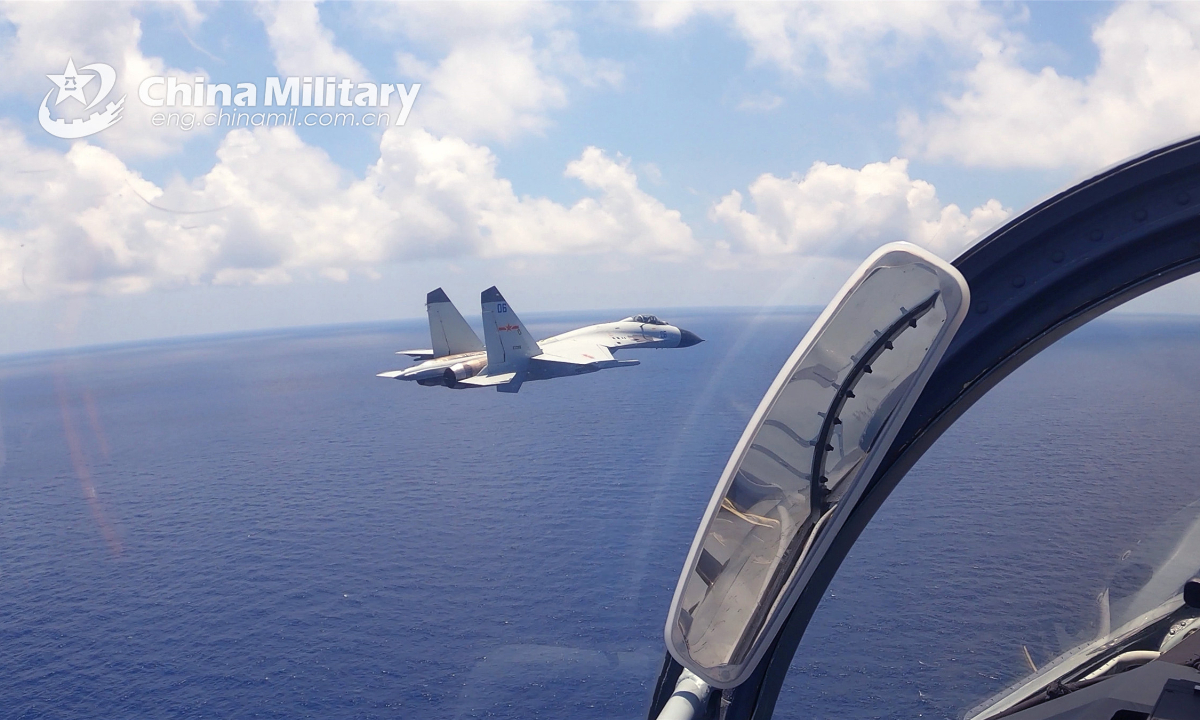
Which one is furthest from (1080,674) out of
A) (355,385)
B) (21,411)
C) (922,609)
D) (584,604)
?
(21,411)

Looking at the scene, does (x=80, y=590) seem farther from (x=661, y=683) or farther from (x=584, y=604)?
(x=661, y=683)

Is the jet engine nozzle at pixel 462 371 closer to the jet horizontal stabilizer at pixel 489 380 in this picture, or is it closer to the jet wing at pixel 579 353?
the jet horizontal stabilizer at pixel 489 380

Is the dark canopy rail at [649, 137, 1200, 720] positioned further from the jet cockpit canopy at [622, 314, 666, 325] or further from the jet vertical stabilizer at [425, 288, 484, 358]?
the jet cockpit canopy at [622, 314, 666, 325]

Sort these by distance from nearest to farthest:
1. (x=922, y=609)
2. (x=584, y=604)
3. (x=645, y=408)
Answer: (x=922, y=609) → (x=584, y=604) → (x=645, y=408)

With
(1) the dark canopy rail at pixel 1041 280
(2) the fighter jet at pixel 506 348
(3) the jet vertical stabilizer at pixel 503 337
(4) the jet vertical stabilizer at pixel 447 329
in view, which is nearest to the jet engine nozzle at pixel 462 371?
(2) the fighter jet at pixel 506 348

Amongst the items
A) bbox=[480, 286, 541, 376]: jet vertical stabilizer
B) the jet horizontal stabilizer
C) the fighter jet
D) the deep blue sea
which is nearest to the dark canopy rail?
the deep blue sea

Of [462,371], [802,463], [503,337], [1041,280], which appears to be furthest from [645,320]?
[802,463]
